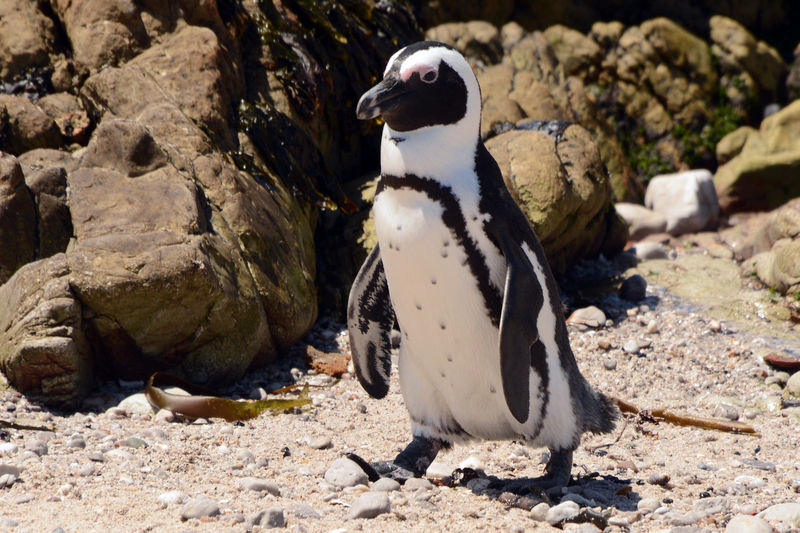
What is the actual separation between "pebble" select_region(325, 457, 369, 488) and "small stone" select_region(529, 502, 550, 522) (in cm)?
68

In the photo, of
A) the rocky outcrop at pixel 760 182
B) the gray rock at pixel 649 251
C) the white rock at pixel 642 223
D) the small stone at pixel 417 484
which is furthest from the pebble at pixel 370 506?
the rocky outcrop at pixel 760 182

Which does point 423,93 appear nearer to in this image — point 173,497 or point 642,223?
point 173,497

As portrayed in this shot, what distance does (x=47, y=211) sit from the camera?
5.32 meters

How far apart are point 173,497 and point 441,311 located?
121 centimetres

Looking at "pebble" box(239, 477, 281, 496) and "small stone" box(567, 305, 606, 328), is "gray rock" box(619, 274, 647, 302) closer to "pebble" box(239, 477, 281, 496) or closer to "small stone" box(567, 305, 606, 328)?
"small stone" box(567, 305, 606, 328)

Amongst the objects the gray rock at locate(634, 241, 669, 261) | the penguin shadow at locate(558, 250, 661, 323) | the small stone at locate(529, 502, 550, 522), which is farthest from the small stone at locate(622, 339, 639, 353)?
the small stone at locate(529, 502, 550, 522)

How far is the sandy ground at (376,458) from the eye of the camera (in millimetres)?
3246

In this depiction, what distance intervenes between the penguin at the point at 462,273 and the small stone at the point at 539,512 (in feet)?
0.92

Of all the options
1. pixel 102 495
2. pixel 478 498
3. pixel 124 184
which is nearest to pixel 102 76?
pixel 124 184

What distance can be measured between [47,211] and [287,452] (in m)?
2.20

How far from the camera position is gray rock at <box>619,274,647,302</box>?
7.32m

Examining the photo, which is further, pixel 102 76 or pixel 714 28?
pixel 714 28

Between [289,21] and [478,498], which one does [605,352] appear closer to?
[478,498]

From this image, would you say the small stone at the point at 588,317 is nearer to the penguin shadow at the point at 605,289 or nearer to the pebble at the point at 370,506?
the penguin shadow at the point at 605,289
